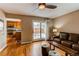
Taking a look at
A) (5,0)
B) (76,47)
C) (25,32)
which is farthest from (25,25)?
(5,0)

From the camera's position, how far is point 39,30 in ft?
27.1

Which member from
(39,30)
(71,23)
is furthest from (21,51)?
(39,30)

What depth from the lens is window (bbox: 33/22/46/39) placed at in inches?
310

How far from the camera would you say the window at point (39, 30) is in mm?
7872

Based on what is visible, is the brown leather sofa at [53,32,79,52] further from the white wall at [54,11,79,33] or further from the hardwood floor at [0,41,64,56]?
the hardwood floor at [0,41,64,56]

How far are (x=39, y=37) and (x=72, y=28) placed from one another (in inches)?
134

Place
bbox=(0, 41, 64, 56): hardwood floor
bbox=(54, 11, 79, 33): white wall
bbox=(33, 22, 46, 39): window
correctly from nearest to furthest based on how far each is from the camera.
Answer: bbox=(0, 41, 64, 56): hardwood floor → bbox=(54, 11, 79, 33): white wall → bbox=(33, 22, 46, 39): window

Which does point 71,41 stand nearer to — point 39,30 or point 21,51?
point 21,51

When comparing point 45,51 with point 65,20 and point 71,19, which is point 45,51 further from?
point 65,20

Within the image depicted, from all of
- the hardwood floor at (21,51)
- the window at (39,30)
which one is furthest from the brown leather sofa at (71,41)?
the window at (39,30)

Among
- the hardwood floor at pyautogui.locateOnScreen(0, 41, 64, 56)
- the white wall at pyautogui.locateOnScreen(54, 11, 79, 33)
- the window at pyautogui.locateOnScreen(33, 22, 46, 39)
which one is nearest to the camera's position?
the hardwood floor at pyautogui.locateOnScreen(0, 41, 64, 56)

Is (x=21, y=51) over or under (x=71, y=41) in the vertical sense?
under

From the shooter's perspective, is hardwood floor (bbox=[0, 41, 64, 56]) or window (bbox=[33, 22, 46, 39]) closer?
hardwood floor (bbox=[0, 41, 64, 56])

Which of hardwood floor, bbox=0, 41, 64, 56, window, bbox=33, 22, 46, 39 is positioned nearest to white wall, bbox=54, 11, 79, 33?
hardwood floor, bbox=0, 41, 64, 56
